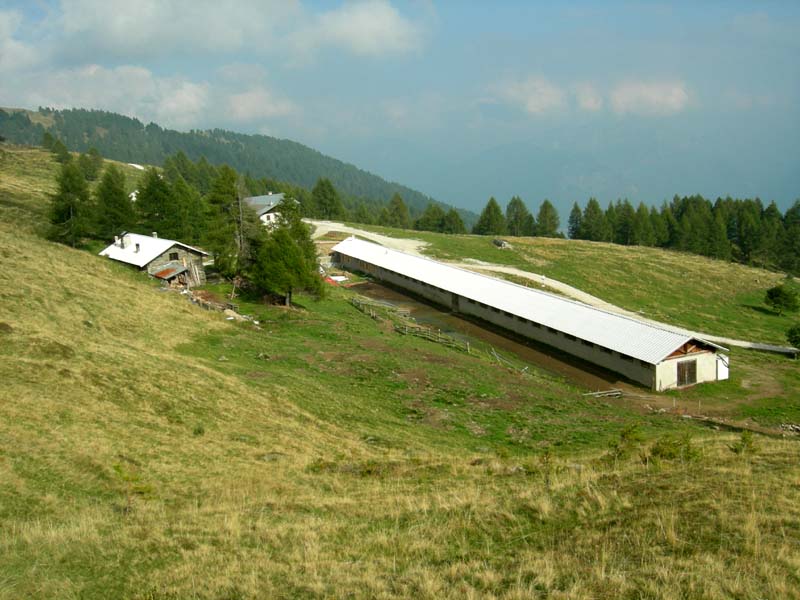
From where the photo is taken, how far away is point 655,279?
250ft

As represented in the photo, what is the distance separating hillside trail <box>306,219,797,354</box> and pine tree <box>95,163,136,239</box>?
3276 centimetres

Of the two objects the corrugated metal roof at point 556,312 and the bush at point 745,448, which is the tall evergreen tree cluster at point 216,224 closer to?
the corrugated metal roof at point 556,312

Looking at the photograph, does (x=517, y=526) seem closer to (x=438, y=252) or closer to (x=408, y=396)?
(x=408, y=396)

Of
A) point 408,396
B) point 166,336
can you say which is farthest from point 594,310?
point 166,336

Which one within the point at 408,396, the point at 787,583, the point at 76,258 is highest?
the point at 76,258

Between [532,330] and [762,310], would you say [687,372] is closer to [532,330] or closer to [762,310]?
[532,330]

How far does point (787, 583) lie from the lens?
310 inches

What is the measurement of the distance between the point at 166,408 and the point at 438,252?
212 feet

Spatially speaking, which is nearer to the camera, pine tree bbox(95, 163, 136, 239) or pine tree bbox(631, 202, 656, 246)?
pine tree bbox(95, 163, 136, 239)

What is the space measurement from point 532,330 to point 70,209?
46.5m

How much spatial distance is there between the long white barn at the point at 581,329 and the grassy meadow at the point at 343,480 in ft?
12.7

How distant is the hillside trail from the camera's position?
50.1 m

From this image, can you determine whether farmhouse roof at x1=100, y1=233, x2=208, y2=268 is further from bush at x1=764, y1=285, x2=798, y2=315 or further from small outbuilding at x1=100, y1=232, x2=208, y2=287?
bush at x1=764, y1=285, x2=798, y2=315

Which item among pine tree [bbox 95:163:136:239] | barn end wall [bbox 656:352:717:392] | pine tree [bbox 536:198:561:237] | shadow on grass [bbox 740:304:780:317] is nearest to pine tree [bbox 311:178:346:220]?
pine tree [bbox 536:198:561:237]
